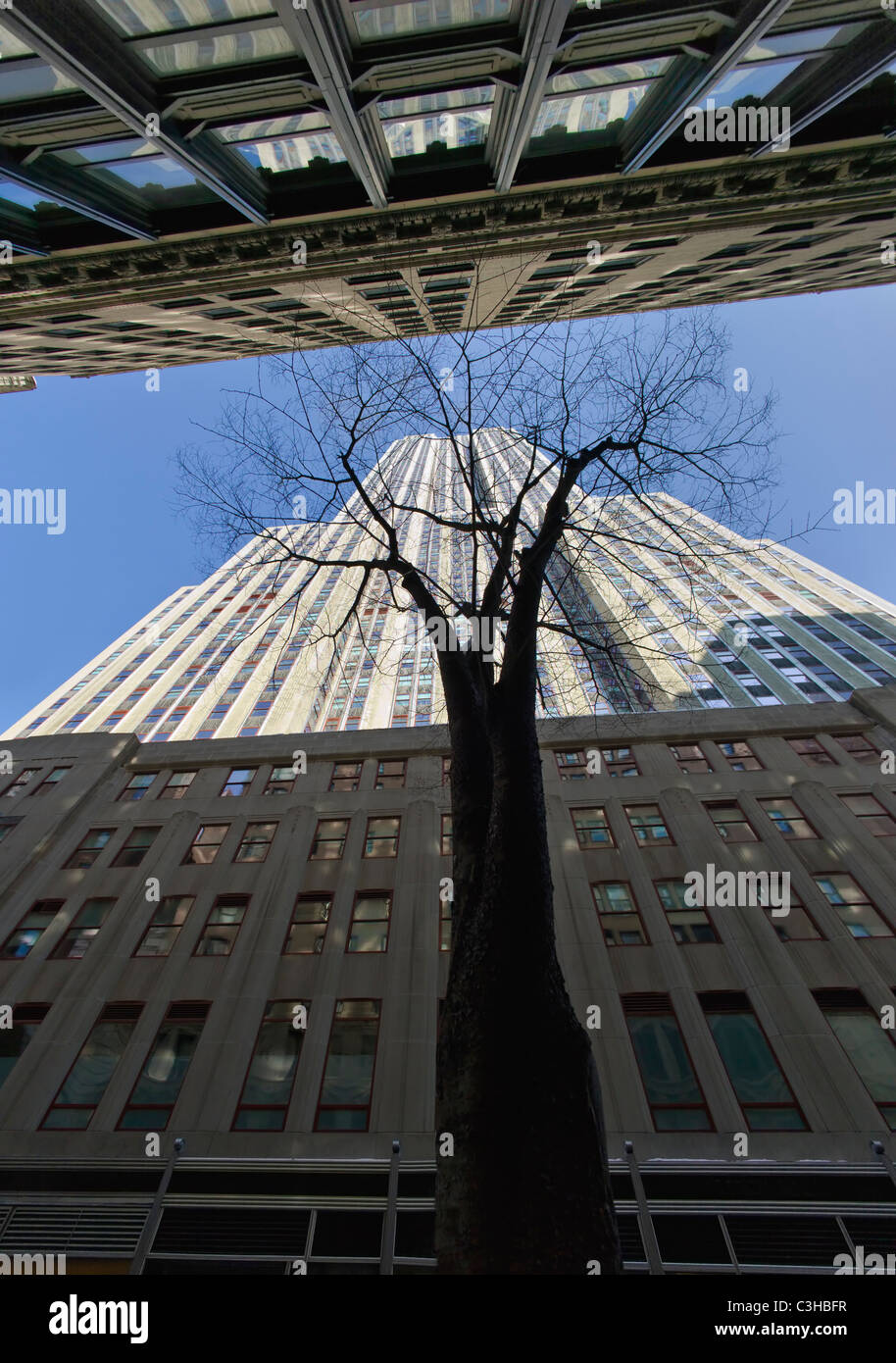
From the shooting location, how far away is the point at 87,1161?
405 inches

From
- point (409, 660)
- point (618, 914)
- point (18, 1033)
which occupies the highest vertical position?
point (409, 660)

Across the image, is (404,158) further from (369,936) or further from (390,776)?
(369,936)

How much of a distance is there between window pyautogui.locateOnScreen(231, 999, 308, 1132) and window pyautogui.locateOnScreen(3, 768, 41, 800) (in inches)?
478

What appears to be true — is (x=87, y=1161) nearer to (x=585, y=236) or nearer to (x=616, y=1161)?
(x=616, y=1161)

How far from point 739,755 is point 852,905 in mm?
5670

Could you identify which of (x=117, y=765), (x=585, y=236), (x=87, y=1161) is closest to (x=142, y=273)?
(x=585, y=236)

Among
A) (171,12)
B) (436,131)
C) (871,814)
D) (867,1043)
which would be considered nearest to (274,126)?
(171,12)

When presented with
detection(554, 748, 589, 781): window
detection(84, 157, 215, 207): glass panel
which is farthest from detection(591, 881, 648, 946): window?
detection(84, 157, 215, 207): glass panel

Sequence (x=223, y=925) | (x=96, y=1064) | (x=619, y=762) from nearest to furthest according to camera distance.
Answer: (x=96, y=1064)
(x=223, y=925)
(x=619, y=762)

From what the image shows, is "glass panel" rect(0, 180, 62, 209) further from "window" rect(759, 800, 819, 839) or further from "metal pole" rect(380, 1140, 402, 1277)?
"window" rect(759, 800, 819, 839)

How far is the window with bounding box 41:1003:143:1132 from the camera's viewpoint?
11227 millimetres

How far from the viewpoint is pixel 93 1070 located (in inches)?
471

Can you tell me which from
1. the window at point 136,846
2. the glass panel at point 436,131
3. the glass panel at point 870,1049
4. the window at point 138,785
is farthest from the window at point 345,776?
the glass panel at point 436,131

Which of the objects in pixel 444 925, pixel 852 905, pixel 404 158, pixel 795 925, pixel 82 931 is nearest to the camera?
pixel 795 925
